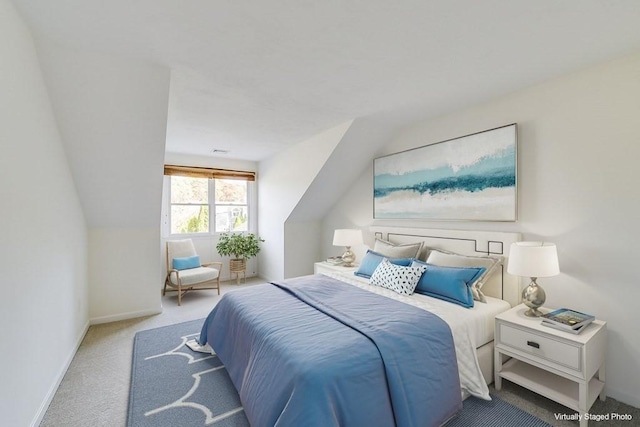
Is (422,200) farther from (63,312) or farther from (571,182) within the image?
(63,312)

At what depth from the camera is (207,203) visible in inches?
212

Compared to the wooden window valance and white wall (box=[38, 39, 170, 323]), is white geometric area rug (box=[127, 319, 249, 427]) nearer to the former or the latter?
white wall (box=[38, 39, 170, 323])

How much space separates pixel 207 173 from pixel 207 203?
57cm

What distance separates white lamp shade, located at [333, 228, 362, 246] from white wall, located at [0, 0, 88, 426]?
302 centimetres

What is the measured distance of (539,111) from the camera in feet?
8.18

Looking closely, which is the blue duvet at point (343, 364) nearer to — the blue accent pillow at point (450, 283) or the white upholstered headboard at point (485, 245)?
the blue accent pillow at point (450, 283)

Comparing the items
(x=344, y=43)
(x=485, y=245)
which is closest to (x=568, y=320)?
(x=485, y=245)

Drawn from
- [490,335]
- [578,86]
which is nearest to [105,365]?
[490,335]

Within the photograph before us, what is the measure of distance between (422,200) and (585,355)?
2.02 metres

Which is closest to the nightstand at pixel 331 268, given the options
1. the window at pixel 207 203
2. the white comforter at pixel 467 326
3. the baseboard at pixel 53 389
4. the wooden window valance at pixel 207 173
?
the white comforter at pixel 467 326

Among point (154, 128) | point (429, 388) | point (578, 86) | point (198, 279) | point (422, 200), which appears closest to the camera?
point (429, 388)

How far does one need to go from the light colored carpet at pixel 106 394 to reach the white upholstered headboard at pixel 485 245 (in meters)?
0.77

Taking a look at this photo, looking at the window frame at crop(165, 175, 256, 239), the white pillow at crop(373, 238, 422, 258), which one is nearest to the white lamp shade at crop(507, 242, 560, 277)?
the white pillow at crop(373, 238, 422, 258)

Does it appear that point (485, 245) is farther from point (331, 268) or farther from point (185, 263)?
point (185, 263)
